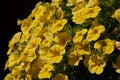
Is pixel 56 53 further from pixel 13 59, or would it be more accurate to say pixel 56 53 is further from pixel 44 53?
pixel 13 59

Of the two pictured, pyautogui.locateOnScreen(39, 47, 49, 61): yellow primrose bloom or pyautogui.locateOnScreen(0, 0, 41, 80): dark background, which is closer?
pyautogui.locateOnScreen(39, 47, 49, 61): yellow primrose bloom

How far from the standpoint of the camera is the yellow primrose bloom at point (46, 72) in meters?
2.14

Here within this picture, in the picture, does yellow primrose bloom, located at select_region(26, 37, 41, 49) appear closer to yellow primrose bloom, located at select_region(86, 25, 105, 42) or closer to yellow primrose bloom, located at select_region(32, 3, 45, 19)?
yellow primrose bloom, located at select_region(32, 3, 45, 19)

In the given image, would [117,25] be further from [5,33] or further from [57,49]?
[5,33]

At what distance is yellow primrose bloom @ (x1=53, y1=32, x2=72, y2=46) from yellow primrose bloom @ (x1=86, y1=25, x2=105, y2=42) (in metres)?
0.12

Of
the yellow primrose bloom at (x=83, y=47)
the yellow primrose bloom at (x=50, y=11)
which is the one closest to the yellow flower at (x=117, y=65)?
the yellow primrose bloom at (x=83, y=47)

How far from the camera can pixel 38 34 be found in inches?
92.3

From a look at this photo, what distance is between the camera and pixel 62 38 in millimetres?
2172

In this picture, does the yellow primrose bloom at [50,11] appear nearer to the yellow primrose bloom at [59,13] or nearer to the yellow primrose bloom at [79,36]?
the yellow primrose bloom at [59,13]

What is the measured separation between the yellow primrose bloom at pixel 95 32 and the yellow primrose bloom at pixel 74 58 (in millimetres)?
93

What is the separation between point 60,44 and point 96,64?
0.23 meters

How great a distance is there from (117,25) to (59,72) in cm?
38

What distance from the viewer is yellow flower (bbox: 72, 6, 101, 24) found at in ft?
6.89

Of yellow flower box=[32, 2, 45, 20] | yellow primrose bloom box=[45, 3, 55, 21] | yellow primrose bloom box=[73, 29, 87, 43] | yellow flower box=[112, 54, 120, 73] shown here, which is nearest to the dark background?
yellow flower box=[32, 2, 45, 20]
